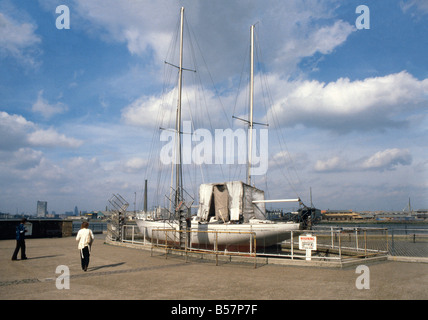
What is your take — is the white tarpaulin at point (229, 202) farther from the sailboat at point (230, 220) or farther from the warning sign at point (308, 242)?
the warning sign at point (308, 242)

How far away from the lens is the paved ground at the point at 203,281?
7.74 m

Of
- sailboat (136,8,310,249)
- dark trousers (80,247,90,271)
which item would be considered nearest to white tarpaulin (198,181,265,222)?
sailboat (136,8,310,249)

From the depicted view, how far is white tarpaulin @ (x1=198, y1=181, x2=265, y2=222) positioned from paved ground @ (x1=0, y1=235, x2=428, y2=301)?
878 centimetres

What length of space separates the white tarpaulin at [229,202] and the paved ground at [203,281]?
878 centimetres

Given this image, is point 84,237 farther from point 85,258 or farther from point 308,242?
point 308,242

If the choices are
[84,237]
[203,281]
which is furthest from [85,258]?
[203,281]

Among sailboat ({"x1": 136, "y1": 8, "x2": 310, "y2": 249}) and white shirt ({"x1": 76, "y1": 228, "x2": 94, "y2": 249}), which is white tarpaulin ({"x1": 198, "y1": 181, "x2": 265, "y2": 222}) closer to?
sailboat ({"x1": 136, "y1": 8, "x2": 310, "y2": 249})

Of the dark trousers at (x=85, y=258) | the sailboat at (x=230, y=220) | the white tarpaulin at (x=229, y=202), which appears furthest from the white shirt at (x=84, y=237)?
the white tarpaulin at (x=229, y=202)

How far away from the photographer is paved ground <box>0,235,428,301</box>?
7.74 metres

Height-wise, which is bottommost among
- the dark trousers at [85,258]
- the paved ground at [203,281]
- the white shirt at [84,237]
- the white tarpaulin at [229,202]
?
the paved ground at [203,281]

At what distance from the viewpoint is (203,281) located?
31.0 ft
